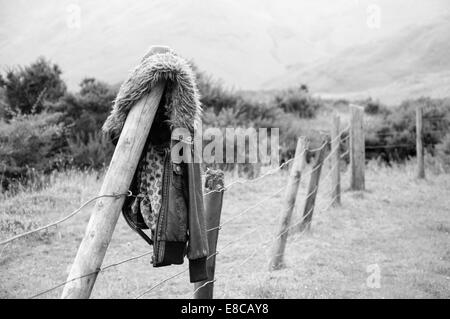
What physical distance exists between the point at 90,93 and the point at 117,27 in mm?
109743

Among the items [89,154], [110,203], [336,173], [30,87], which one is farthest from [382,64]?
[110,203]

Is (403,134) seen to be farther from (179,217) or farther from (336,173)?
(179,217)

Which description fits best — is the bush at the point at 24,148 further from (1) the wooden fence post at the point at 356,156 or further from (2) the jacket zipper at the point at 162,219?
(2) the jacket zipper at the point at 162,219

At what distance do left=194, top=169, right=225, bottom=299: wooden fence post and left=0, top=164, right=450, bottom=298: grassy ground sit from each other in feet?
4.59

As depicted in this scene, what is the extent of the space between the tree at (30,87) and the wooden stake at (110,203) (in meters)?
10.6

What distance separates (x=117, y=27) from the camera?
11438cm

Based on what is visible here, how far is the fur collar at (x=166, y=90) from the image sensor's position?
2277 mm

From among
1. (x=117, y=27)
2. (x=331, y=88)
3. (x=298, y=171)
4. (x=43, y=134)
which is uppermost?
(x=117, y=27)

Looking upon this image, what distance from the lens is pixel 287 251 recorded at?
5.80m

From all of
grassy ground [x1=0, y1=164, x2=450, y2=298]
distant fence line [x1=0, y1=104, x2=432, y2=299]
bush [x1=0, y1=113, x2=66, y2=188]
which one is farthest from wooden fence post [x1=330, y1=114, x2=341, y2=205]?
bush [x1=0, y1=113, x2=66, y2=188]

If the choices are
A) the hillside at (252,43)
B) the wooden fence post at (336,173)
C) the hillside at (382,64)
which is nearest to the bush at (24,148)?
the hillside at (252,43)
